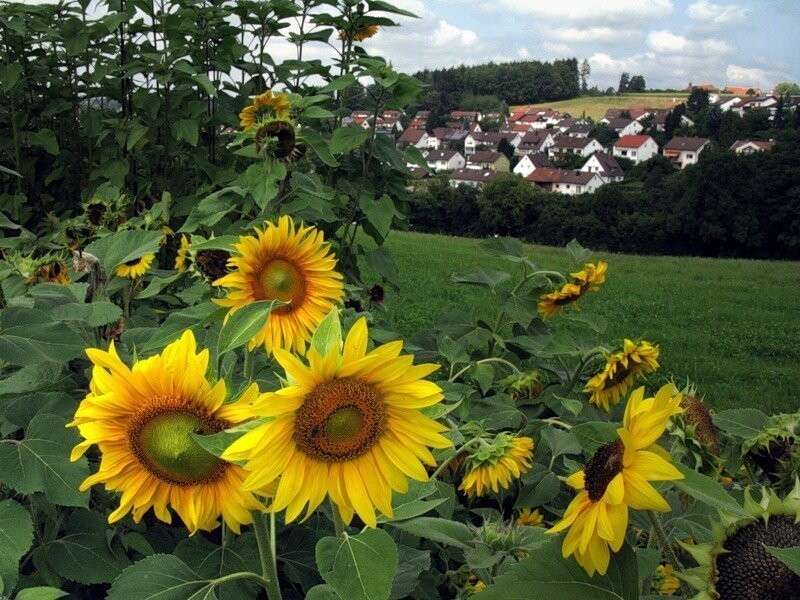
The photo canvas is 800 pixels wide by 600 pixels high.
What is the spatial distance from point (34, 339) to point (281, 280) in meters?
0.37

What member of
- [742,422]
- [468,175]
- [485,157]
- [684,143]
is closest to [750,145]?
[684,143]

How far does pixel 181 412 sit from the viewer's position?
0.82m

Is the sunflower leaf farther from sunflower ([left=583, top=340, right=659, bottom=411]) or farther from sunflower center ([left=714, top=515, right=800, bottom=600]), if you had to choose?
sunflower ([left=583, top=340, right=659, bottom=411])

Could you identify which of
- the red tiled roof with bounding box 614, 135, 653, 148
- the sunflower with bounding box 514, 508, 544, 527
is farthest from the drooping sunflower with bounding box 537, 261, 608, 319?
the red tiled roof with bounding box 614, 135, 653, 148

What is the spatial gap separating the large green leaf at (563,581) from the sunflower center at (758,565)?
82 millimetres

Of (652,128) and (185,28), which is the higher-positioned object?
(185,28)

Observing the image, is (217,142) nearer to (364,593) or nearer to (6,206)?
(6,206)

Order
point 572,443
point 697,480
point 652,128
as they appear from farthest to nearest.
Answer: point 652,128 → point 572,443 → point 697,480

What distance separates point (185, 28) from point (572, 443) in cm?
217

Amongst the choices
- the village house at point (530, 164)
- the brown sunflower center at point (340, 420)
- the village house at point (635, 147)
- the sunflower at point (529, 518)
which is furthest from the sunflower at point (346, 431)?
the village house at point (635, 147)

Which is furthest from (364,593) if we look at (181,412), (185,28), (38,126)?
(38,126)

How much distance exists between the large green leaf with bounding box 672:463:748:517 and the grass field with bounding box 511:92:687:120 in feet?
252

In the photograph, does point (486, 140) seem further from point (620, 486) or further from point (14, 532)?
point (620, 486)

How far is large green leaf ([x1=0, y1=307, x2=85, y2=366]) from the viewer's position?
41.6 inches
